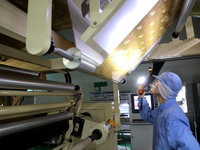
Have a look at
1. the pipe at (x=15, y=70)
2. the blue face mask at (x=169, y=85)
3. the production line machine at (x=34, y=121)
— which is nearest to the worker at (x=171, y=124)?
the blue face mask at (x=169, y=85)

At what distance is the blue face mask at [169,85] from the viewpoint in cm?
156

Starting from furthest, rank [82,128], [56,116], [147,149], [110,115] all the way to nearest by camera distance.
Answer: [147,149], [110,115], [82,128], [56,116]

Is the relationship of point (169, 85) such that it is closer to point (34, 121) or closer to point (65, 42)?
point (65, 42)

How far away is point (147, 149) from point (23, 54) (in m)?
3.40

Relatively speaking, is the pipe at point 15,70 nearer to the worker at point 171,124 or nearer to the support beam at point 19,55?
the support beam at point 19,55

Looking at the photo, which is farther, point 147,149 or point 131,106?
point 131,106

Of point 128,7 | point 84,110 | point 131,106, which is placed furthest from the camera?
point 131,106

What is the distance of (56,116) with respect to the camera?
108 centimetres

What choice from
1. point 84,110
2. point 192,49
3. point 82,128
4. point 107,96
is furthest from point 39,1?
point 107,96

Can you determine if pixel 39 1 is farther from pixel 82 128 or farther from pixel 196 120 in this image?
pixel 196 120

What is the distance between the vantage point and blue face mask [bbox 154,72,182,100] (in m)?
1.56

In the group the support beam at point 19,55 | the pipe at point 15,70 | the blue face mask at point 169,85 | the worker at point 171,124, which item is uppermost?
the support beam at point 19,55

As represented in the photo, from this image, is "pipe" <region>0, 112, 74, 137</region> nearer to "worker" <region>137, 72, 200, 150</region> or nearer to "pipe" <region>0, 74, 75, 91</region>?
"pipe" <region>0, 74, 75, 91</region>

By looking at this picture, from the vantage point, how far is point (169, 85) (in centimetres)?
157
